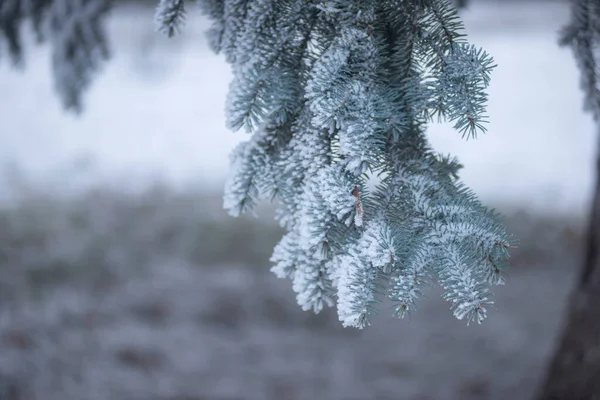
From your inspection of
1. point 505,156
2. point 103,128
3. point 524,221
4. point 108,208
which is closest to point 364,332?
point 524,221

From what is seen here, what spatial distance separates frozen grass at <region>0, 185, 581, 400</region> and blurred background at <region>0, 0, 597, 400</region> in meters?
0.01

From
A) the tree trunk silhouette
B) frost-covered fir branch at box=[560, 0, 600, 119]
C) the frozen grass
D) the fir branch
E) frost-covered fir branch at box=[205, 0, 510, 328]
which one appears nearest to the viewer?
frost-covered fir branch at box=[205, 0, 510, 328]

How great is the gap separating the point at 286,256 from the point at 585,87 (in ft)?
2.86

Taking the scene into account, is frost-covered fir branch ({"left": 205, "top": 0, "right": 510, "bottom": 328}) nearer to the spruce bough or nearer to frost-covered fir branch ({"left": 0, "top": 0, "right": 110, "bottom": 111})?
the spruce bough

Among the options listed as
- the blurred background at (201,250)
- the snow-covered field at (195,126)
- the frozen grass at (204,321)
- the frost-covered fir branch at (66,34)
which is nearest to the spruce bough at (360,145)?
the frost-covered fir branch at (66,34)

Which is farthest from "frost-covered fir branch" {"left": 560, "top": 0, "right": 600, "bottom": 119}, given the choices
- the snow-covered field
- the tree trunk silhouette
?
the snow-covered field

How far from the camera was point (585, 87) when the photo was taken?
112 cm

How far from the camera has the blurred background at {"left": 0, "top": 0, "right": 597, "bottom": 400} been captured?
8.27 feet

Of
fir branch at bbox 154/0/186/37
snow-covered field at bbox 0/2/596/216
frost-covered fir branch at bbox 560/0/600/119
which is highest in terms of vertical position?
snow-covered field at bbox 0/2/596/216

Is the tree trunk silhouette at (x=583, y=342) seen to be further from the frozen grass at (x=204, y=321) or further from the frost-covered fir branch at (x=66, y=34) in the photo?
the frost-covered fir branch at (x=66, y=34)

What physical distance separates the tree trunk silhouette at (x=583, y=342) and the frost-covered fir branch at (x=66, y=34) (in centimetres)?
197

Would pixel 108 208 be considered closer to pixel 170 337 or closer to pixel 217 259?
pixel 217 259

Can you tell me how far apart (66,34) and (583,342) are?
2.12m

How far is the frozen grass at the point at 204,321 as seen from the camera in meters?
2.44
